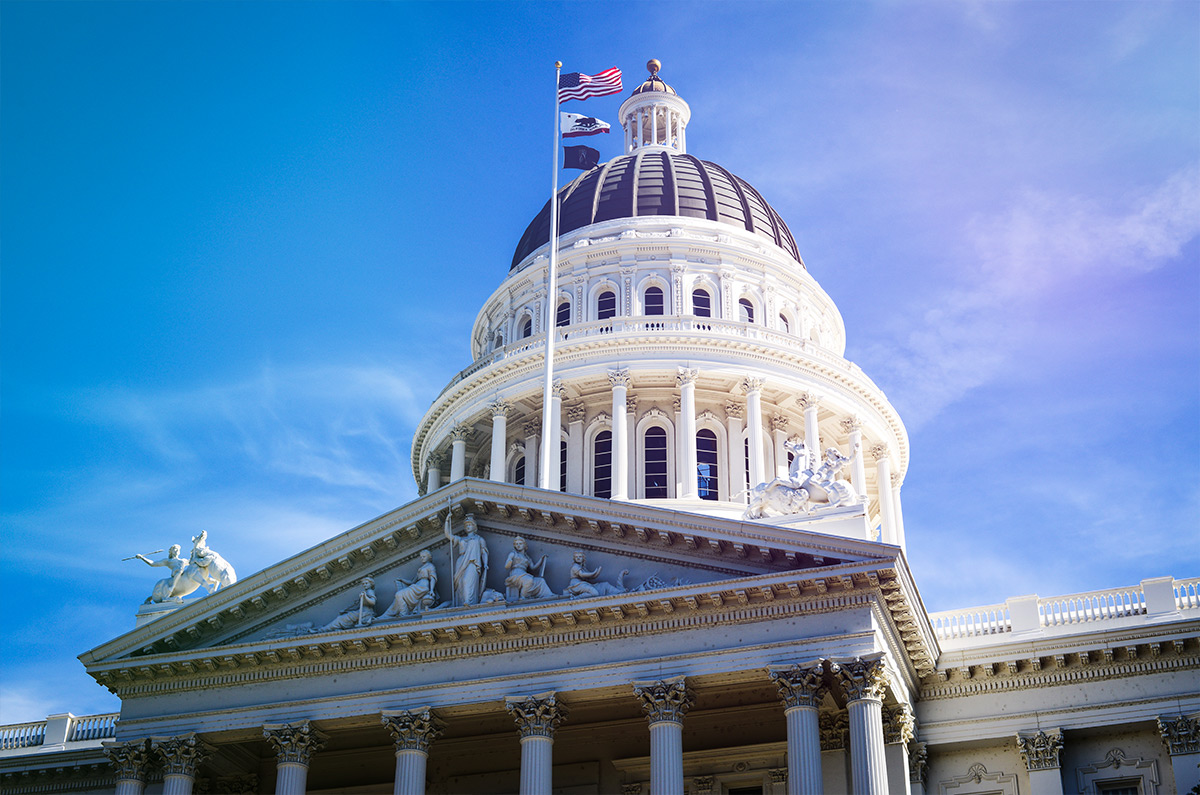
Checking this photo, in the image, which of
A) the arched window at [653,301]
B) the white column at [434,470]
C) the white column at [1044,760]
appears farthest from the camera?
the white column at [434,470]

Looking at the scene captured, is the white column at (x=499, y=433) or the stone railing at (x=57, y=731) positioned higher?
the white column at (x=499, y=433)

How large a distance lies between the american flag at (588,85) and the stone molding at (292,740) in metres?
26.0

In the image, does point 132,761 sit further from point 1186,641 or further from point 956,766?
point 1186,641

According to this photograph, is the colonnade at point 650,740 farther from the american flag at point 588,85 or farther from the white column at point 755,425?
the american flag at point 588,85

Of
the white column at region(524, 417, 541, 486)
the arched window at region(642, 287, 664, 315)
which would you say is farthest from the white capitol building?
the arched window at region(642, 287, 664, 315)

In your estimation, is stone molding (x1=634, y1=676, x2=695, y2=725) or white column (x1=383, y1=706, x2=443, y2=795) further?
white column (x1=383, y1=706, x2=443, y2=795)

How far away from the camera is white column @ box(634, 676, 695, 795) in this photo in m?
29.2

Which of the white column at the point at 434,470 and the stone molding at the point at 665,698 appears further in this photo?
the white column at the point at 434,470

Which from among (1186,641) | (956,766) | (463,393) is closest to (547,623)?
(956,766)

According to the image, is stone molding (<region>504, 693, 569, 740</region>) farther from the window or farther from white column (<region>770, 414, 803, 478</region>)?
the window

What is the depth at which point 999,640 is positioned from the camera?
1357 inches

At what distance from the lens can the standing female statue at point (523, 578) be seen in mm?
31672

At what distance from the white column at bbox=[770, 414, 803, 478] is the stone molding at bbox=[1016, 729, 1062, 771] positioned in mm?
18302

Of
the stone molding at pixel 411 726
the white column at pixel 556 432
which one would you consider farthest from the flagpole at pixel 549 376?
the stone molding at pixel 411 726
